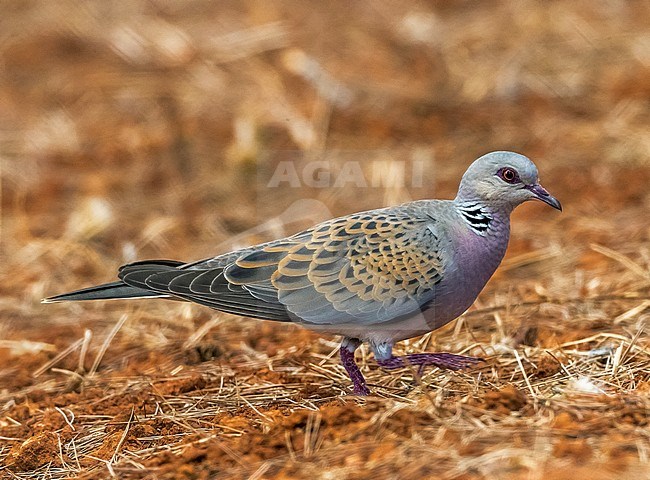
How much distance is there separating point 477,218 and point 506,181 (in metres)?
0.19

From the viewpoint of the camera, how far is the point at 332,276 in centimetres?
399

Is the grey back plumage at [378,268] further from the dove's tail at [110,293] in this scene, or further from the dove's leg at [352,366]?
the dove's leg at [352,366]

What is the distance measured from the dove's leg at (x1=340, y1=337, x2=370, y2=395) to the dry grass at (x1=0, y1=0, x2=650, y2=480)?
9cm

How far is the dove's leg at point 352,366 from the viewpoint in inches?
157

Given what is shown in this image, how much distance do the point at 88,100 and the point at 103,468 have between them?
7101mm

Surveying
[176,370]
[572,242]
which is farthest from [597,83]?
[176,370]

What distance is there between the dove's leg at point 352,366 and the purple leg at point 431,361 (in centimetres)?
11

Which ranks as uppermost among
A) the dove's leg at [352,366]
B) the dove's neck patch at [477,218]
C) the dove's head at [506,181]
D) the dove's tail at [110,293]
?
the dove's head at [506,181]

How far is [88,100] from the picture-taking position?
10.1m

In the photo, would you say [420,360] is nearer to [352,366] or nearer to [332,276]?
[352,366]

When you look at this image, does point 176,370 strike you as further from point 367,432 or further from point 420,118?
point 420,118

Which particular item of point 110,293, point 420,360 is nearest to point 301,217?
point 110,293

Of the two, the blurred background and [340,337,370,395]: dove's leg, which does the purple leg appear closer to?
[340,337,370,395]: dove's leg

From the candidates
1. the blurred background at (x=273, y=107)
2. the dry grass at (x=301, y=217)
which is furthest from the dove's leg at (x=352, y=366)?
the blurred background at (x=273, y=107)
